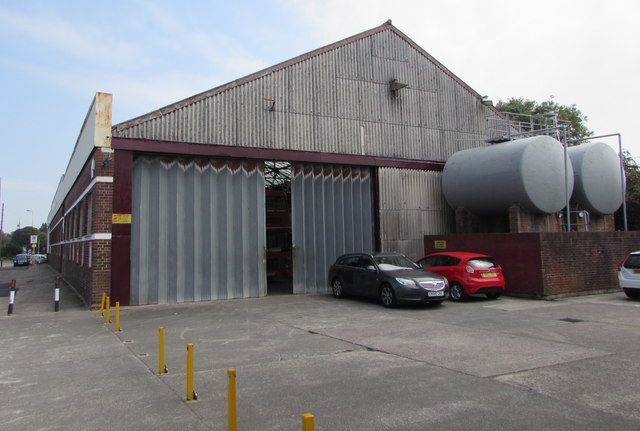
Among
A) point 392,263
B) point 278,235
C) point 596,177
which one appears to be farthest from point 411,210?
point 596,177

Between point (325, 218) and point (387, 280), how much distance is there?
16.4ft

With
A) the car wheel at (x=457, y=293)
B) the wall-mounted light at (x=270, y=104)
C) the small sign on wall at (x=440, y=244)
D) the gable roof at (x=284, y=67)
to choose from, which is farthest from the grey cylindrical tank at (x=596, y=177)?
the wall-mounted light at (x=270, y=104)

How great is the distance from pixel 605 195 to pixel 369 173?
9.43 m

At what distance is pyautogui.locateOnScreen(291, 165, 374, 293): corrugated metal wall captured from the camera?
1634 centimetres

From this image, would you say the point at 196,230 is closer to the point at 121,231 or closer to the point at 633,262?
the point at 121,231

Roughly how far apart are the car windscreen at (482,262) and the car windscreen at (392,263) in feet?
5.74

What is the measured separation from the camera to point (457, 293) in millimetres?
13711

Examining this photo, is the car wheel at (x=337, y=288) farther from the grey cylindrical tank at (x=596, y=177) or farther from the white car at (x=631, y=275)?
the grey cylindrical tank at (x=596, y=177)

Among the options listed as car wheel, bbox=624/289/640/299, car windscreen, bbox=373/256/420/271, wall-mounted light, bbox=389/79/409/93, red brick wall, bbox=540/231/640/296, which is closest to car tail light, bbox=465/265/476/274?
car windscreen, bbox=373/256/420/271

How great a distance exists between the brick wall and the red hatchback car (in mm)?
1048

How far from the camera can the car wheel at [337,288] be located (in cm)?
1477

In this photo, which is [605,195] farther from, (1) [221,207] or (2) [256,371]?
(2) [256,371]

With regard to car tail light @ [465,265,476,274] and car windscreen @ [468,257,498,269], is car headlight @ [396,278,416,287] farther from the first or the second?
car windscreen @ [468,257,498,269]

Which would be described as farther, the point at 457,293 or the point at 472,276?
the point at 457,293
